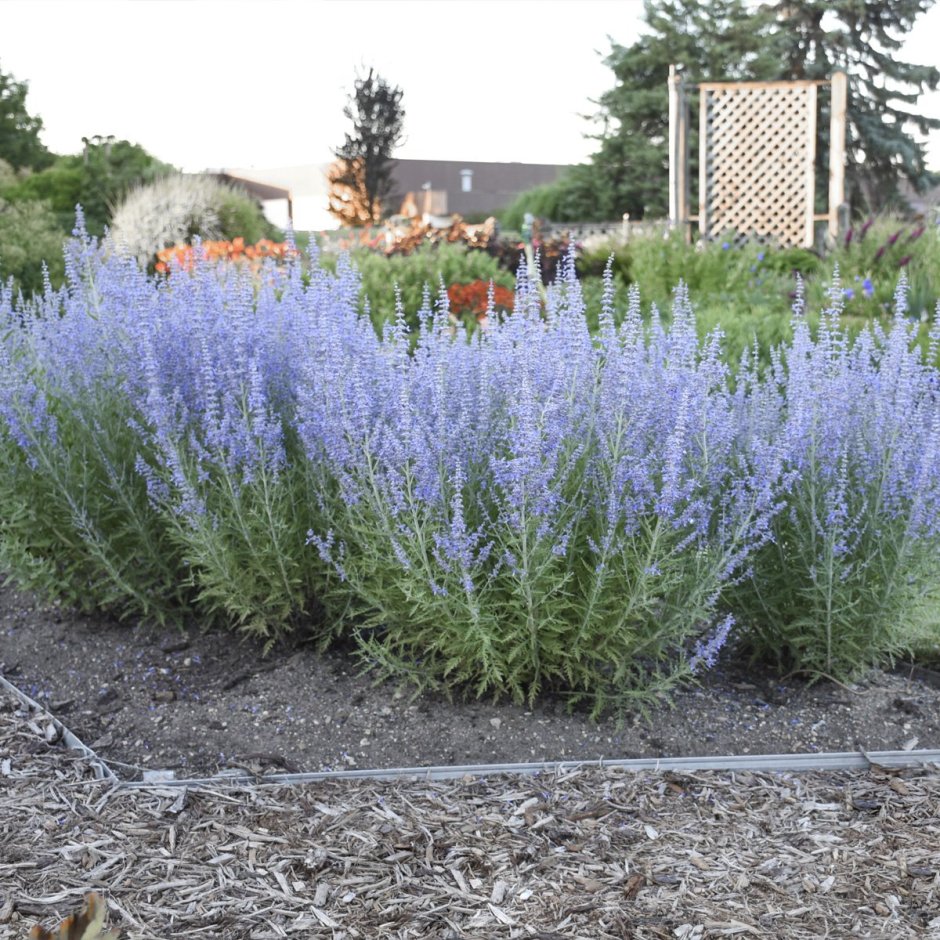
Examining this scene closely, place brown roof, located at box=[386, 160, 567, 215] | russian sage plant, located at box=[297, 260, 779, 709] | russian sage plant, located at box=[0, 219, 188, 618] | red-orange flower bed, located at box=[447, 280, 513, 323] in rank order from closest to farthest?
russian sage plant, located at box=[297, 260, 779, 709], russian sage plant, located at box=[0, 219, 188, 618], red-orange flower bed, located at box=[447, 280, 513, 323], brown roof, located at box=[386, 160, 567, 215]

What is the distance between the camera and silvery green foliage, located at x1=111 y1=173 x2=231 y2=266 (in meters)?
15.7

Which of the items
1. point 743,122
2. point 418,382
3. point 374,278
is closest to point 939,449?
point 418,382

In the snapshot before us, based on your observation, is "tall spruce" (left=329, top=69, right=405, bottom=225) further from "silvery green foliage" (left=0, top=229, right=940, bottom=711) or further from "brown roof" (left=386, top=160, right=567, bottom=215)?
"silvery green foliage" (left=0, top=229, right=940, bottom=711)

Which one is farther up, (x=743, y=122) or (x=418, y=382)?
(x=743, y=122)

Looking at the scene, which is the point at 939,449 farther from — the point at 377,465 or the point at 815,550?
the point at 377,465

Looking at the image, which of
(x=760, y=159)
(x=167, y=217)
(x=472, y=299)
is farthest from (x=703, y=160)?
(x=472, y=299)

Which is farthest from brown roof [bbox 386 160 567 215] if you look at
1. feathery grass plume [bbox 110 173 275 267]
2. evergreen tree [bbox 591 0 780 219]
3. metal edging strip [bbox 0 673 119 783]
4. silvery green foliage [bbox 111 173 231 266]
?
metal edging strip [bbox 0 673 119 783]

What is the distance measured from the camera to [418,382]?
3131 millimetres

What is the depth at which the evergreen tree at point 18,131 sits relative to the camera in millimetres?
27719

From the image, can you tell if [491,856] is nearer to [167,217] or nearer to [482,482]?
[482,482]

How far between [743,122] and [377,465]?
15.2 metres

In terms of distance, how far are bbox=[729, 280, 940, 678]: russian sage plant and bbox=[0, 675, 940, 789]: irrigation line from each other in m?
0.41

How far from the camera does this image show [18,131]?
93.3ft

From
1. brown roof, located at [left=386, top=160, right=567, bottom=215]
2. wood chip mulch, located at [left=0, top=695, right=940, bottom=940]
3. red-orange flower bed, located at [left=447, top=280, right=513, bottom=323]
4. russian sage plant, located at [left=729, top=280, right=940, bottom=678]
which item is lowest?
wood chip mulch, located at [left=0, top=695, right=940, bottom=940]
